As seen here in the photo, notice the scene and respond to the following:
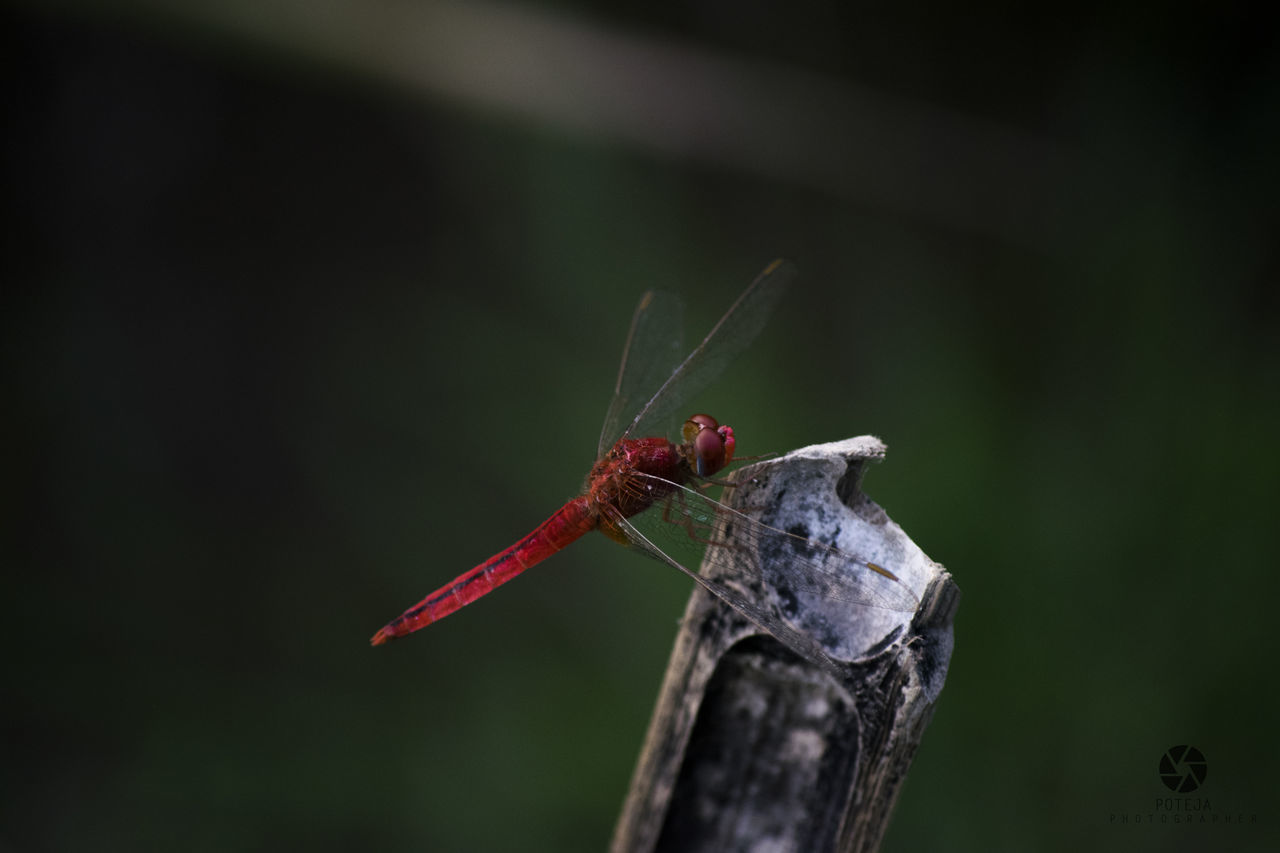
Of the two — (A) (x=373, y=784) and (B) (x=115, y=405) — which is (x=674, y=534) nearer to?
(A) (x=373, y=784)

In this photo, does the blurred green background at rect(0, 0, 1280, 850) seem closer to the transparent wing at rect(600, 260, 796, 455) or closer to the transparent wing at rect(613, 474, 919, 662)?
the transparent wing at rect(600, 260, 796, 455)

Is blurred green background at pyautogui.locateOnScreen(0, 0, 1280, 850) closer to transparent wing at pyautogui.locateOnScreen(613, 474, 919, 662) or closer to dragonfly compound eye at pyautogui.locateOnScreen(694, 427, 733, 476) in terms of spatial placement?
dragonfly compound eye at pyautogui.locateOnScreen(694, 427, 733, 476)

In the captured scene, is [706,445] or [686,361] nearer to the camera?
[706,445]

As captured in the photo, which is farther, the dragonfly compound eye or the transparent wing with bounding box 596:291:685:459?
the transparent wing with bounding box 596:291:685:459

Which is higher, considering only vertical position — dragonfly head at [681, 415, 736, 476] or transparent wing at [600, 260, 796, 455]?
transparent wing at [600, 260, 796, 455]

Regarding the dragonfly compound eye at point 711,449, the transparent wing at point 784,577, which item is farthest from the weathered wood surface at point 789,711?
the dragonfly compound eye at point 711,449

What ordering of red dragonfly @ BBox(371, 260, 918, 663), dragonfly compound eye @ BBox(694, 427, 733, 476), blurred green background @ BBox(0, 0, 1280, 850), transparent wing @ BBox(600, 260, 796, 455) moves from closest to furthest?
red dragonfly @ BBox(371, 260, 918, 663)
dragonfly compound eye @ BBox(694, 427, 733, 476)
transparent wing @ BBox(600, 260, 796, 455)
blurred green background @ BBox(0, 0, 1280, 850)

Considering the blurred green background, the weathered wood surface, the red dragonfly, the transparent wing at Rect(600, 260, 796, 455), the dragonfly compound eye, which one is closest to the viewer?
the weathered wood surface

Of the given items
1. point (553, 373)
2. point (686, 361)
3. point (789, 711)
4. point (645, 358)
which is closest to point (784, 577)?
point (789, 711)

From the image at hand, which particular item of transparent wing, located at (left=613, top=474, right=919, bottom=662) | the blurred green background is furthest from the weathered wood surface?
the blurred green background

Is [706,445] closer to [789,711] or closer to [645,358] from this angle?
[645,358]
